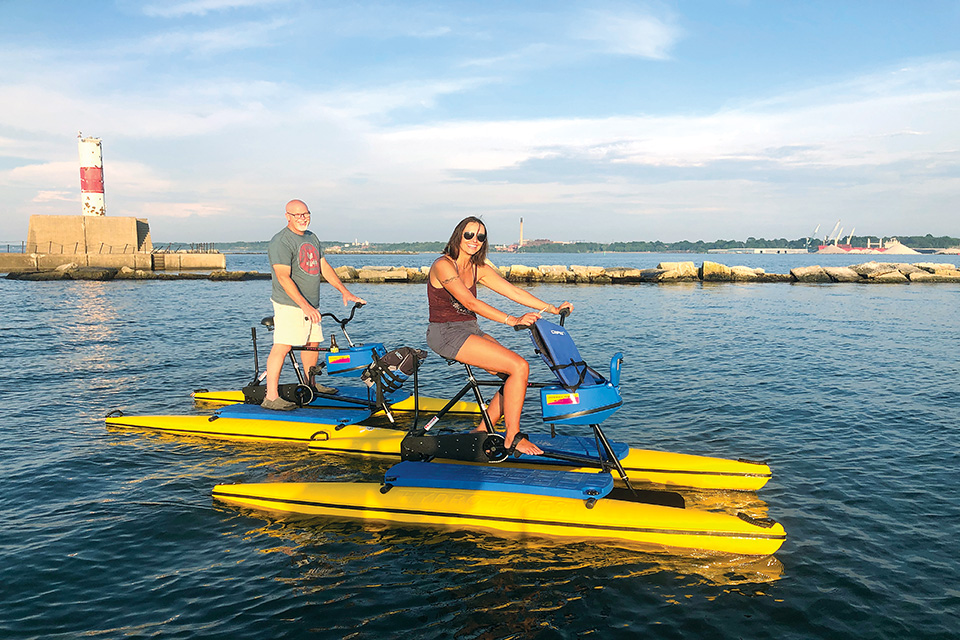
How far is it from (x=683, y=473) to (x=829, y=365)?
11.3 meters

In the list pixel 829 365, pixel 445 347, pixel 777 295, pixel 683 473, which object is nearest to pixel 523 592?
pixel 445 347

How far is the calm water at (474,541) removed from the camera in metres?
4.86

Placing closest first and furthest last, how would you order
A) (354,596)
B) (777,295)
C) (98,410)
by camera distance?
1. (354,596)
2. (98,410)
3. (777,295)

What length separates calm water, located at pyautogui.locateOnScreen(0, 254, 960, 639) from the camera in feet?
16.0

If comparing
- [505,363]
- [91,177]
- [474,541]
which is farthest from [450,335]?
[91,177]

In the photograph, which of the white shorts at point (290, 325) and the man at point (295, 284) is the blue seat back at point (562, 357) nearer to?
the man at point (295, 284)

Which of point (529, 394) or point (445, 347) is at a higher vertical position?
point (445, 347)

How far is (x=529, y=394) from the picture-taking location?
1344cm

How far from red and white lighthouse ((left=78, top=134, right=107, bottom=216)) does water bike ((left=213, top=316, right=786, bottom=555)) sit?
2663 inches

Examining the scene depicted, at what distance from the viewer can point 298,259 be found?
929 centimetres

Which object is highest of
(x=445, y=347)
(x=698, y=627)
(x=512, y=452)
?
(x=445, y=347)

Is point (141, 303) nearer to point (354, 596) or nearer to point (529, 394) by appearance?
point (529, 394)

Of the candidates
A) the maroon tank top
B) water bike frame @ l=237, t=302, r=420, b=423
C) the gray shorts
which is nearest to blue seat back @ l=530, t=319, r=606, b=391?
the gray shorts

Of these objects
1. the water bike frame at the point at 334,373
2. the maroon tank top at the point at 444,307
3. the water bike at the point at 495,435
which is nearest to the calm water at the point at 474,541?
the water bike at the point at 495,435
